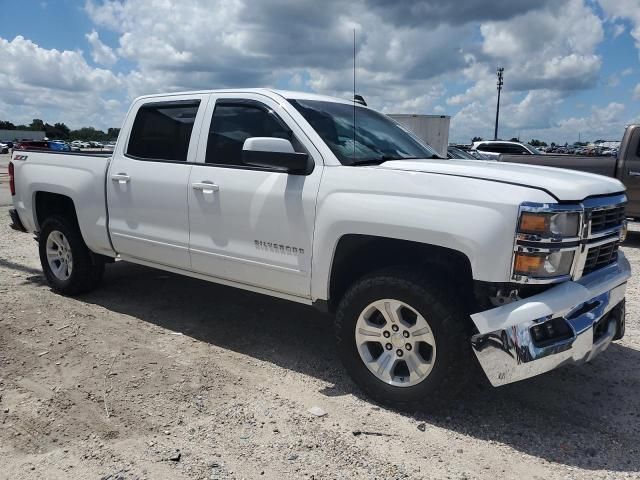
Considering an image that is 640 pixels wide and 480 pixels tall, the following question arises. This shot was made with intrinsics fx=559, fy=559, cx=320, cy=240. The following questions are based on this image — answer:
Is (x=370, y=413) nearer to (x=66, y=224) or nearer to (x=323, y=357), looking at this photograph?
(x=323, y=357)

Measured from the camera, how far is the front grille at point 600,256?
130 inches

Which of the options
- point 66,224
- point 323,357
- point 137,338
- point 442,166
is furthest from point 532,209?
point 66,224

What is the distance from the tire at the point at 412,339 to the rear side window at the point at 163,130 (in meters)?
2.01

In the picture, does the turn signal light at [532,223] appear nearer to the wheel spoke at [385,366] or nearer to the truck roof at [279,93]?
the wheel spoke at [385,366]

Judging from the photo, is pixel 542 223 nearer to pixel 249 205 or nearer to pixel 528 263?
pixel 528 263

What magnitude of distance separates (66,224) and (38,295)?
2.73ft

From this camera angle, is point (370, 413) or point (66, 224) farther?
point (66, 224)

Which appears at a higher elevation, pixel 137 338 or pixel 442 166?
pixel 442 166

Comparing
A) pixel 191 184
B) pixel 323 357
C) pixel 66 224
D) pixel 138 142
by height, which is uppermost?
pixel 138 142

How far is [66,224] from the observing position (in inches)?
220

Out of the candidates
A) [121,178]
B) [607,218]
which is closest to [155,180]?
[121,178]

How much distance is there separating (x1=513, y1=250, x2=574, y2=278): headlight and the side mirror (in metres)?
1.48

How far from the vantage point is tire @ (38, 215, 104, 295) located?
5.56m

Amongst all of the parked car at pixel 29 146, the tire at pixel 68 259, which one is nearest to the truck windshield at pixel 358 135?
the tire at pixel 68 259
